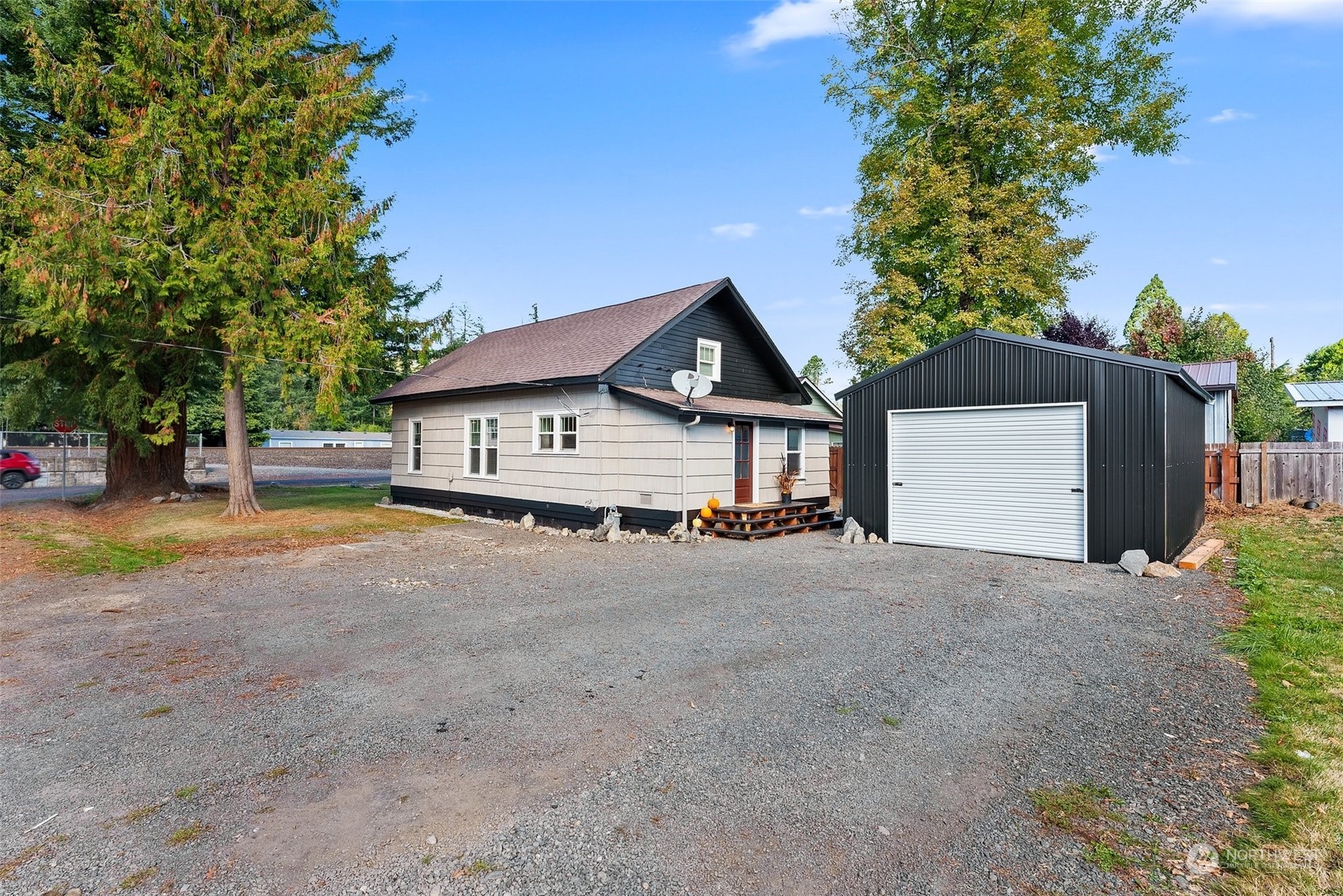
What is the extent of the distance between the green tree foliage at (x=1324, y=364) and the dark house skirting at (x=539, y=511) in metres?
67.2

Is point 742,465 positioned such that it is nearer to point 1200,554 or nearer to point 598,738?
point 1200,554

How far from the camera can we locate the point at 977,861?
2.59 meters

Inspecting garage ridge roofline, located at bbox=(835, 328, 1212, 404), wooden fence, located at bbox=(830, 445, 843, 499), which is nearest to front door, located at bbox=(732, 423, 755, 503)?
garage ridge roofline, located at bbox=(835, 328, 1212, 404)

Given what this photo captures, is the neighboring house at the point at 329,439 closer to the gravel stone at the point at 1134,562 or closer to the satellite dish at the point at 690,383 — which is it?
the satellite dish at the point at 690,383

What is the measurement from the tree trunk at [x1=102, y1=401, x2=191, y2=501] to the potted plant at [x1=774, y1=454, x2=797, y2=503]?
574 inches

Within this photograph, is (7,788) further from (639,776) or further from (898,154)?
(898,154)

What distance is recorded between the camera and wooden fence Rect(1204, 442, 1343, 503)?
14172 mm

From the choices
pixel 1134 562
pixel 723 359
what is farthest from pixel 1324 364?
pixel 1134 562

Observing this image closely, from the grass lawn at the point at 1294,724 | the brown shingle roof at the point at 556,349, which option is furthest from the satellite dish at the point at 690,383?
the grass lawn at the point at 1294,724

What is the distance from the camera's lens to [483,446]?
15.2 m

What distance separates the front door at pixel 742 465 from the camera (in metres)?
13.3

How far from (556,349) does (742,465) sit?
547cm

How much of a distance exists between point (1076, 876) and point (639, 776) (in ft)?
6.33

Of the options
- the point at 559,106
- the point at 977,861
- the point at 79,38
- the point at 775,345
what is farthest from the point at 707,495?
the point at 79,38
